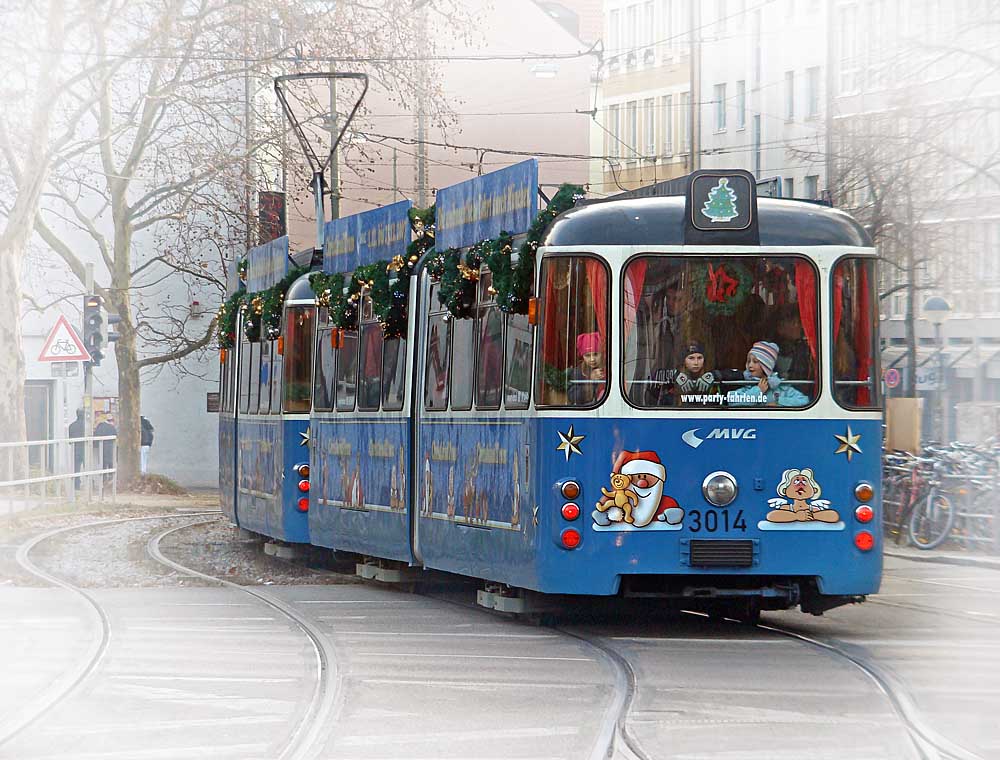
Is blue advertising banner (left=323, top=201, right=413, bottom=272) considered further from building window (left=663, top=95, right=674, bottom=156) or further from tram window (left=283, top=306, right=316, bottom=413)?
building window (left=663, top=95, right=674, bottom=156)

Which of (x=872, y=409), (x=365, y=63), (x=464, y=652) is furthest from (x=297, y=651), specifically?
(x=365, y=63)

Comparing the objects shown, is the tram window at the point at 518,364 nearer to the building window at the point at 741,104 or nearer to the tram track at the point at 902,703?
the tram track at the point at 902,703

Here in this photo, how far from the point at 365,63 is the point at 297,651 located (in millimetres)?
24572

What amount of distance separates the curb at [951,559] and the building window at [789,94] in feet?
30.3

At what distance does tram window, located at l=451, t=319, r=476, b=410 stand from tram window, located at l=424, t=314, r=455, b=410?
12 cm

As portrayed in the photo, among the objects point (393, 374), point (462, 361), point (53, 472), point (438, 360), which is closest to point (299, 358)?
point (393, 374)

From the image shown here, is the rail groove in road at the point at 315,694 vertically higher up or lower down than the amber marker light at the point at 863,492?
lower down

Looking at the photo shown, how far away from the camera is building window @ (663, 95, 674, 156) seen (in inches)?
1571

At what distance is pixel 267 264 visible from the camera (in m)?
21.2

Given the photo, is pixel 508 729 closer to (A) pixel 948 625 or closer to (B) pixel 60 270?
(A) pixel 948 625

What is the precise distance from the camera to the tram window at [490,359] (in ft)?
44.4

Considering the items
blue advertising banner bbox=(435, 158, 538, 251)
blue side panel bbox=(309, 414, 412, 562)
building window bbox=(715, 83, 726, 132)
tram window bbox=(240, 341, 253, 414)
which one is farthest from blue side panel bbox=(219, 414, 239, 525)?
building window bbox=(715, 83, 726, 132)

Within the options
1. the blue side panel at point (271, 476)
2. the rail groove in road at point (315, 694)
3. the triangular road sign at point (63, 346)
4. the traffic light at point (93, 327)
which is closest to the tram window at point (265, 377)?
the blue side panel at point (271, 476)

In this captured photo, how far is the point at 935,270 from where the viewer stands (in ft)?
61.6
